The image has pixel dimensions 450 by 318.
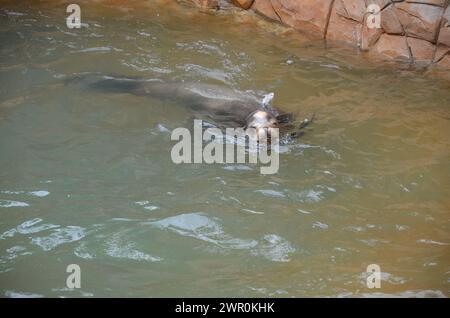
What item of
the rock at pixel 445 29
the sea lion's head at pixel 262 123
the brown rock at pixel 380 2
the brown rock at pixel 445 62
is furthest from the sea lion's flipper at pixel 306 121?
the brown rock at pixel 380 2

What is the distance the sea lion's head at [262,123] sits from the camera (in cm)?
609

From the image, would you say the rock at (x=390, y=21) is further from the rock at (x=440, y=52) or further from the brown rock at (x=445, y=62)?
the brown rock at (x=445, y=62)

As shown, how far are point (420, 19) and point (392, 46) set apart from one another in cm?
50

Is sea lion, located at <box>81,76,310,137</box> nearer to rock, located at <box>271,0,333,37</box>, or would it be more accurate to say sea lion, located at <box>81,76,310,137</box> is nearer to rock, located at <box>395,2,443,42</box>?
rock, located at <box>271,0,333,37</box>

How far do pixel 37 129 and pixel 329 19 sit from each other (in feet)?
15.1

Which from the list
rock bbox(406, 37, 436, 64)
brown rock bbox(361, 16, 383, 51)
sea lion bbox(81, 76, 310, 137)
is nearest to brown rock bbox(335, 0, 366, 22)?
brown rock bbox(361, 16, 383, 51)

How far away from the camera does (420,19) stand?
7.98m

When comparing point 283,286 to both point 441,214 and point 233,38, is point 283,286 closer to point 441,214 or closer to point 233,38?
point 441,214

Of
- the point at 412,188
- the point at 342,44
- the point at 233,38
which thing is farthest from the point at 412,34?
the point at 412,188

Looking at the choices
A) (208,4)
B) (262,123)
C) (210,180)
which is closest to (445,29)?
(262,123)

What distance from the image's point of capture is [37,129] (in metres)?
6.07

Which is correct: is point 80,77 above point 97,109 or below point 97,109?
above

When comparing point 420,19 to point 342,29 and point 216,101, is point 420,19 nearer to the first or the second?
point 342,29

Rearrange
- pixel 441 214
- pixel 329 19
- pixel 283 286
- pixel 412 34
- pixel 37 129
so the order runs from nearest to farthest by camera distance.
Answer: pixel 283 286 < pixel 441 214 < pixel 37 129 < pixel 412 34 < pixel 329 19
